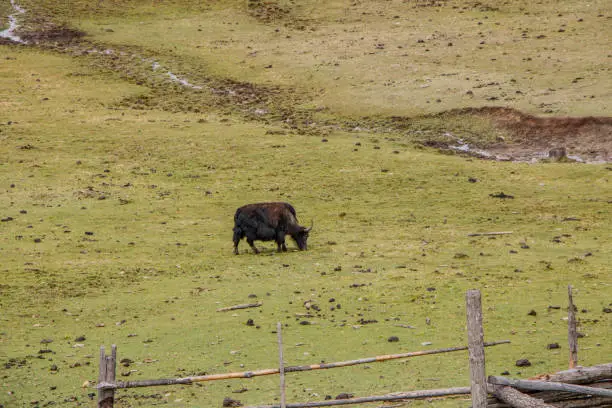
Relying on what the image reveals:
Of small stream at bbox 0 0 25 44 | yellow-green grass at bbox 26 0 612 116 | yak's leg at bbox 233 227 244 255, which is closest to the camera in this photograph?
yak's leg at bbox 233 227 244 255

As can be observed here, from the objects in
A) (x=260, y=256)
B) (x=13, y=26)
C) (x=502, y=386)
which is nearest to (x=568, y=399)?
(x=502, y=386)

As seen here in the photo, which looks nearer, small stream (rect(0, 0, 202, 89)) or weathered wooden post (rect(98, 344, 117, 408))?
weathered wooden post (rect(98, 344, 117, 408))

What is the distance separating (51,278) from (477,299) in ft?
40.7

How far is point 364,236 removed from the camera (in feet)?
76.8

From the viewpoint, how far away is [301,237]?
894 inches

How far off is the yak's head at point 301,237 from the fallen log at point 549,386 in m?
13.1

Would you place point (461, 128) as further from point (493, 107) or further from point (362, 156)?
point (362, 156)

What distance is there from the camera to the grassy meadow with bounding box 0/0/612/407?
49.3 ft

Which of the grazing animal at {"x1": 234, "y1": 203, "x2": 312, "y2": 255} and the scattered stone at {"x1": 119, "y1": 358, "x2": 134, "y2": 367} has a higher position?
the grazing animal at {"x1": 234, "y1": 203, "x2": 312, "y2": 255}

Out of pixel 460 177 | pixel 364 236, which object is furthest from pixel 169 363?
pixel 460 177

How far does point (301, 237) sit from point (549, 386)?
13.4m

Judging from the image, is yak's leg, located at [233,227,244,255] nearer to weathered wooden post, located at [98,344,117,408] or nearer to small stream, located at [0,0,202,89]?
weathered wooden post, located at [98,344,117,408]

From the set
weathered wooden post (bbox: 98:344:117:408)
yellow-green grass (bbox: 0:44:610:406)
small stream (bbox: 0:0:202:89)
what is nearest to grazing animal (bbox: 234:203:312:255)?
yellow-green grass (bbox: 0:44:610:406)

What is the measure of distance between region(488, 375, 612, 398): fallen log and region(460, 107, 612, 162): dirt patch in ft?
69.7
